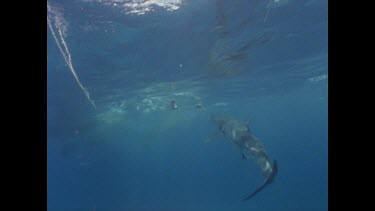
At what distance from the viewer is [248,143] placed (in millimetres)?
17000

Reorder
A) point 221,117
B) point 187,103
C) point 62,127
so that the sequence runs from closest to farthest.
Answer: point 221,117, point 62,127, point 187,103

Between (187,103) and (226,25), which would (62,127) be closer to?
(187,103)

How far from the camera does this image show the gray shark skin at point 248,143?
13.7m

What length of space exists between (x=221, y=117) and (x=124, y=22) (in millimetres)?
8707

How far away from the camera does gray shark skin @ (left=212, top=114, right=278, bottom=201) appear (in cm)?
1368

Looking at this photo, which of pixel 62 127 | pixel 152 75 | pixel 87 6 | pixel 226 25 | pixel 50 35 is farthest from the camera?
pixel 62 127

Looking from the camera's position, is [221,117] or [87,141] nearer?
[221,117]

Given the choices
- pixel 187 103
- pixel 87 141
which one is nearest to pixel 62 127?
pixel 87 141
